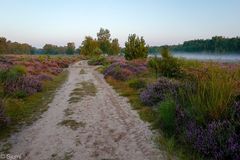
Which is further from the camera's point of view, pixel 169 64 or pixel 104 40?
pixel 104 40

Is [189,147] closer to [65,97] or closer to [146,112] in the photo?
[146,112]

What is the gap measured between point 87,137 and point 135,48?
3219 cm

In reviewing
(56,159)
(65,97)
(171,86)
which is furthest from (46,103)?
(56,159)

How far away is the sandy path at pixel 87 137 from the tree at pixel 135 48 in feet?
89.0

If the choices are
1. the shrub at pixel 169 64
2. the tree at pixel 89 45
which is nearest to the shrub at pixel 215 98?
the shrub at pixel 169 64

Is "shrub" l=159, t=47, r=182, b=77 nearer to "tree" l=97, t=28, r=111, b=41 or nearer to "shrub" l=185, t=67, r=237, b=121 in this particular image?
"shrub" l=185, t=67, r=237, b=121

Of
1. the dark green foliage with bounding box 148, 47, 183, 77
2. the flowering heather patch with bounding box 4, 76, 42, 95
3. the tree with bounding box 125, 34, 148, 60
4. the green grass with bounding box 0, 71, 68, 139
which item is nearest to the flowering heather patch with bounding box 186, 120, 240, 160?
the green grass with bounding box 0, 71, 68, 139

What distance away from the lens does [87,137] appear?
8164 mm

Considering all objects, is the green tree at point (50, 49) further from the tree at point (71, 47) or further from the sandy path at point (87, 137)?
the sandy path at point (87, 137)

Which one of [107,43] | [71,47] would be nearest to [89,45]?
[107,43]

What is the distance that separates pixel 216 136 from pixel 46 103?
365 inches

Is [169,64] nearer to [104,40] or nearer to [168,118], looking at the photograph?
[168,118]

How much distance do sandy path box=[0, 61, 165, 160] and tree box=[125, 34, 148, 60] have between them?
27122 millimetres

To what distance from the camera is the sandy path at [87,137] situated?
22.6 ft
